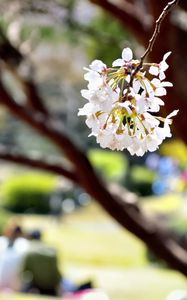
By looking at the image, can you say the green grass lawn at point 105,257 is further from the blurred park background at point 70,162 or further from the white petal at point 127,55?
the white petal at point 127,55

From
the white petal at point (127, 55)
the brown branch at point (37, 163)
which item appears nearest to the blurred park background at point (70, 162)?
the brown branch at point (37, 163)

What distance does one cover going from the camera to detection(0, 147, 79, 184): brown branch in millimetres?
3807

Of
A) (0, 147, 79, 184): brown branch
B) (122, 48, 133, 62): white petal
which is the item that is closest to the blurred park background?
(0, 147, 79, 184): brown branch

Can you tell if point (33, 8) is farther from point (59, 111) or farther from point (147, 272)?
point (59, 111)

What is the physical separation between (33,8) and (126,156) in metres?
11.7

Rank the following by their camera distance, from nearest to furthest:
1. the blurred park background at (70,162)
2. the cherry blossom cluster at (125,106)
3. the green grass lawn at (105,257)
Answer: the cherry blossom cluster at (125,106)
the blurred park background at (70,162)
the green grass lawn at (105,257)

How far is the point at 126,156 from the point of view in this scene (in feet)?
51.9

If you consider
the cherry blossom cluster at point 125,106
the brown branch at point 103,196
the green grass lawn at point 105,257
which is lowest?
the cherry blossom cluster at point 125,106

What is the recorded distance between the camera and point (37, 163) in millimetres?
3846

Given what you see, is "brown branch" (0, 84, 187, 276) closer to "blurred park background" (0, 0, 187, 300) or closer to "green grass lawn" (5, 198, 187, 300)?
"blurred park background" (0, 0, 187, 300)

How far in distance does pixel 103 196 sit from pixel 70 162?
21 cm

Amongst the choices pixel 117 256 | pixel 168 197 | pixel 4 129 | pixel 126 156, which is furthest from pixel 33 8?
pixel 4 129

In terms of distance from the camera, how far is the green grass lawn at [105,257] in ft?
20.1

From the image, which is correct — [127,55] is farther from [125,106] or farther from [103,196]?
[103,196]
